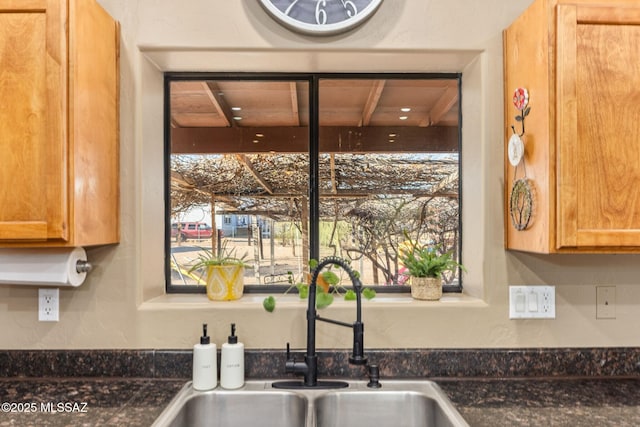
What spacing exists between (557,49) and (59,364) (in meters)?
1.85

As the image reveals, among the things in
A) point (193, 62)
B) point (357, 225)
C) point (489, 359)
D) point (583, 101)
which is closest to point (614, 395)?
point (489, 359)

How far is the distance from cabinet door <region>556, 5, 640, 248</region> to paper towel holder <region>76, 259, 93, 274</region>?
1.45 m

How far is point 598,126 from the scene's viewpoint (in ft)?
4.19

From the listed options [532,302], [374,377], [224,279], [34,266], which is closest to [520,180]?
[532,302]

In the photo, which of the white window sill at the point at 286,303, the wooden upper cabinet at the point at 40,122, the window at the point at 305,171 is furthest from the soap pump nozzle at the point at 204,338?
the wooden upper cabinet at the point at 40,122

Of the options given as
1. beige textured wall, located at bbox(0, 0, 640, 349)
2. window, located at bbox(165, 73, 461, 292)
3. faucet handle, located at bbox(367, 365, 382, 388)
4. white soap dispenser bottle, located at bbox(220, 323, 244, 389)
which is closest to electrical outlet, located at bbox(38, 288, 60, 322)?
beige textured wall, located at bbox(0, 0, 640, 349)

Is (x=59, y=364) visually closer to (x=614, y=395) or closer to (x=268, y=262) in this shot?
(x=268, y=262)

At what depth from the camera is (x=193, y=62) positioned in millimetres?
1685

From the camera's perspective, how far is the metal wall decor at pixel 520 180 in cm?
139

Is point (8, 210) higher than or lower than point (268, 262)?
higher

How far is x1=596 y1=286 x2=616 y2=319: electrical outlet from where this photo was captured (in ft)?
5.23

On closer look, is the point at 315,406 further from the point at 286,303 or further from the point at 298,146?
the point at 298,146

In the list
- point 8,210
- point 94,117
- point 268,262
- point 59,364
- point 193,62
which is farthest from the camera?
point 268,262

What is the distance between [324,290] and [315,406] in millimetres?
398
